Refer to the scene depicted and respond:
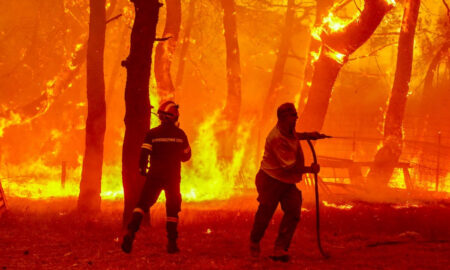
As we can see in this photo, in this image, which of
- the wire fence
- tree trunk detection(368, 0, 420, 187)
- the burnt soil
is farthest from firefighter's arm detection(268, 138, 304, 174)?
the wire fence

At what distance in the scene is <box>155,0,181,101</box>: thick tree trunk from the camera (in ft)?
53.5

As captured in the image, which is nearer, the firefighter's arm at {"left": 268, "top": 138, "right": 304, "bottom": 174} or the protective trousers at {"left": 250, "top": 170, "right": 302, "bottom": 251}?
the firefighter's arm at {"left": 268, "top": 138, "right": 304, "bottom": 174}

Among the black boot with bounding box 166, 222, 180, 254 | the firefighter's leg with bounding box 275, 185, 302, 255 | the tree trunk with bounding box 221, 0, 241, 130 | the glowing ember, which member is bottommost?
the glowing ember

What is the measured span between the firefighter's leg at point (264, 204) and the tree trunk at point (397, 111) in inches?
469

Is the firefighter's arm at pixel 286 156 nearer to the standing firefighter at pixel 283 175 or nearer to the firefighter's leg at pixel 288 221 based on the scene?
the standing firefighter at pixel 283 175

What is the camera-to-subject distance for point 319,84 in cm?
1560

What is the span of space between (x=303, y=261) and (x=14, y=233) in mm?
5134

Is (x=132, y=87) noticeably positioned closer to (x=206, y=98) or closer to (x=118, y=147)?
(x=118, y=147)

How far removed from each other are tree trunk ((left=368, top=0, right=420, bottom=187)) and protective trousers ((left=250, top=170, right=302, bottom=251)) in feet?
38.9

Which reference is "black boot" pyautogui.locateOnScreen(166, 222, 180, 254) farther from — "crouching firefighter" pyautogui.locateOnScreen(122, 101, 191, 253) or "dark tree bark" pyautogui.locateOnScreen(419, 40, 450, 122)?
"dark tree bark" pyautogui.locateOnScreen(419, 40, 450, 122)

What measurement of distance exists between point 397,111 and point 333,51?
17.0ft

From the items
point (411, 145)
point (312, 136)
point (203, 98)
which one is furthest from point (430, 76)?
point (312, 136)

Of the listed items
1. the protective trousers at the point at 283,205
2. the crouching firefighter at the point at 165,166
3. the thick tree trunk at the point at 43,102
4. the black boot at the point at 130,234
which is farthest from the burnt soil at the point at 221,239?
the thick tree trunk at the point at 43,102

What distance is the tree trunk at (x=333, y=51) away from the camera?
14.5 metres
